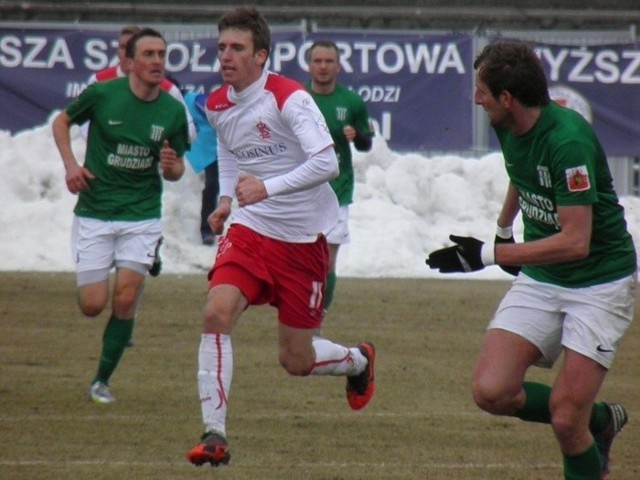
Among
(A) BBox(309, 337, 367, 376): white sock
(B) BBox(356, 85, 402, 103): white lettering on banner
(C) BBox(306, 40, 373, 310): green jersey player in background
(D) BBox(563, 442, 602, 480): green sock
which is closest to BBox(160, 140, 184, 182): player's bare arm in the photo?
(A) BBox(309, 337, 367, 376): white sock

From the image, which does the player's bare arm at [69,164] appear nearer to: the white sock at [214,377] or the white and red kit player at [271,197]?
the white and red kit player at [271,197]

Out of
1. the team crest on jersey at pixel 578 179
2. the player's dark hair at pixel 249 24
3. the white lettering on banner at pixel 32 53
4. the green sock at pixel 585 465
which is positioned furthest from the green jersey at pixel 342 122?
the white lettering on banner at pixel 32 53

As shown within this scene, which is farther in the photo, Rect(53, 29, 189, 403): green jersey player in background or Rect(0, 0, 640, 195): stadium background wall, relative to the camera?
Rect(0, 0, 640, 195): stadium background wall

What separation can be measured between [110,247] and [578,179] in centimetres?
421

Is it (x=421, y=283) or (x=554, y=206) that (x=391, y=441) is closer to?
(x=554, y=206)

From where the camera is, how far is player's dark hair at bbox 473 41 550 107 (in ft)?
19.9

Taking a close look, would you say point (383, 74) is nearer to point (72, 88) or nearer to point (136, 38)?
point (72, 88)

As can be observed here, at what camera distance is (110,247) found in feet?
30.8

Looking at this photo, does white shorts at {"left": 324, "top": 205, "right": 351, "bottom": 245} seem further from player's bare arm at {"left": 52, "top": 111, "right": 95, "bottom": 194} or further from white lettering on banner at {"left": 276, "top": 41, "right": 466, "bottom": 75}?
white lettering on banner at {"left": 276, "top": 41, "right": 466, "bottom": 75}

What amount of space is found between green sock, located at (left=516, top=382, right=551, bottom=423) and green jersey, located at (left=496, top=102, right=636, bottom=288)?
0.53m

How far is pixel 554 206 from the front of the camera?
243 inches

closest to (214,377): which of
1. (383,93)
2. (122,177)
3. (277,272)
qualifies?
(277,272)

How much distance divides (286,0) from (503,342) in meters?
16.6

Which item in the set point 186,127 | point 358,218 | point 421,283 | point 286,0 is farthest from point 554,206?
point 286,0
